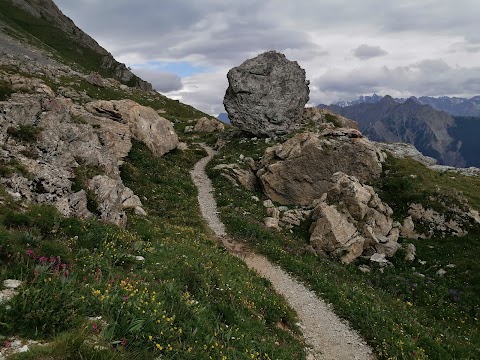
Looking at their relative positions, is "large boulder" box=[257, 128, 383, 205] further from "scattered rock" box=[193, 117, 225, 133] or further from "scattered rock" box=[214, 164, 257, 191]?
"scattered rock" box=[193, 117, 225, 133]

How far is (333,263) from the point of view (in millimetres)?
26375

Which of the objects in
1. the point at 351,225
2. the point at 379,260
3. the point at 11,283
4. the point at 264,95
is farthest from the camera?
the point at 264,95

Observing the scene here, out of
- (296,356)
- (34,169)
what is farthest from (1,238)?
(296,356)

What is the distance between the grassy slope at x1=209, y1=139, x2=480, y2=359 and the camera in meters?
17.3

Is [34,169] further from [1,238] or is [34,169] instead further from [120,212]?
[1,238]

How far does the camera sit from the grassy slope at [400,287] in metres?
17.3

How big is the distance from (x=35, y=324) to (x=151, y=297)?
11.6 feet

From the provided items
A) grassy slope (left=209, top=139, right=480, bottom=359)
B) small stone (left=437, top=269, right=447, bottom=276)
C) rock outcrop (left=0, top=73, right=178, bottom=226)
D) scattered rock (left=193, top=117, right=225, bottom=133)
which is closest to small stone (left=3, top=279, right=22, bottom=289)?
rock outcrop (left=0, top=73, right=178, bottom=226)

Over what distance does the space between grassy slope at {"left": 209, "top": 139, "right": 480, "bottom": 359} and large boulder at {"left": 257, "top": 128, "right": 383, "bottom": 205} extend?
469 cm

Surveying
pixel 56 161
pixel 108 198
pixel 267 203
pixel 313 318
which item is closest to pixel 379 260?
pixel 313 318

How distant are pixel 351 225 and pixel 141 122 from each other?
31020 millimetres

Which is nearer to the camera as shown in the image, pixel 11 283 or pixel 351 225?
pixel 11 283

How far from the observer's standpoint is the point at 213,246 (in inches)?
914

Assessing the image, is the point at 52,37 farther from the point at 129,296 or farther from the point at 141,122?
the point at 129,296
